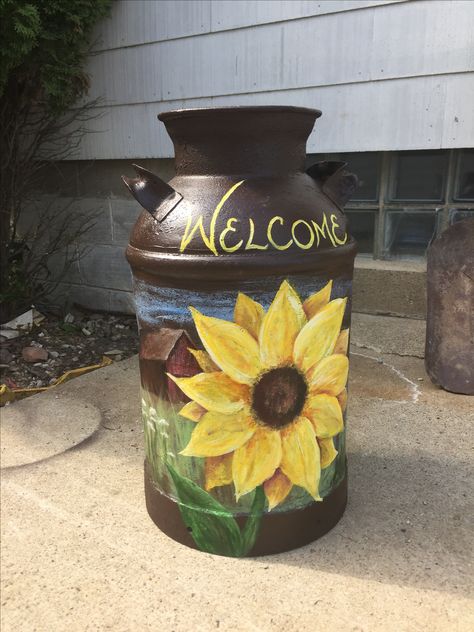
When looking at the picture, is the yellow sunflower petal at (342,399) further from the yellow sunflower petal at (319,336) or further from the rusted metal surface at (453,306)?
the rusted metal surface at (453,306)

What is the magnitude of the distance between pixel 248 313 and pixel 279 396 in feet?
0.99

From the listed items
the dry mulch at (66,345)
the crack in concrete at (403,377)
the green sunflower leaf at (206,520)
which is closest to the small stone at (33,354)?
the dry mulch at (66,345)

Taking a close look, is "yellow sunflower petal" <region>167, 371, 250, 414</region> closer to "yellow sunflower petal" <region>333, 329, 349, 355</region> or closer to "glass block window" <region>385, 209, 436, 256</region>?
"yellow sunflower petal" <region>333, 329, 349, 355</region>

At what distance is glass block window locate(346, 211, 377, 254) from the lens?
158 inches

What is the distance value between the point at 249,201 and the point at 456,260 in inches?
68.0

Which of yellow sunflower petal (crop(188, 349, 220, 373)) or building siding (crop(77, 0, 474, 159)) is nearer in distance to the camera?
yellow sunflower petal (crop(188, 349, 220, 373))

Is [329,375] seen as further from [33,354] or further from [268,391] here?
[33,354]

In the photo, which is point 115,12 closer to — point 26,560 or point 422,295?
point 422,295

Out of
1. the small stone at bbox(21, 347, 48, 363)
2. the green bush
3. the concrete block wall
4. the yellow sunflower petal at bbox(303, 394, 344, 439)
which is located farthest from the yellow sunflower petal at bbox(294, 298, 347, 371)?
the concrete block wall

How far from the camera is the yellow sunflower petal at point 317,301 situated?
187cm

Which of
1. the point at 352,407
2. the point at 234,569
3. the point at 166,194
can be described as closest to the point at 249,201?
the point at 166,194

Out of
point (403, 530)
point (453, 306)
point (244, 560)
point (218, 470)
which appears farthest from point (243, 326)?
point (453, 306)

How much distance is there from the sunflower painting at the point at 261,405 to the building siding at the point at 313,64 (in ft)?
6.58

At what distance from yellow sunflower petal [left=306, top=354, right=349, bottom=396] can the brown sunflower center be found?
0.04 meters
